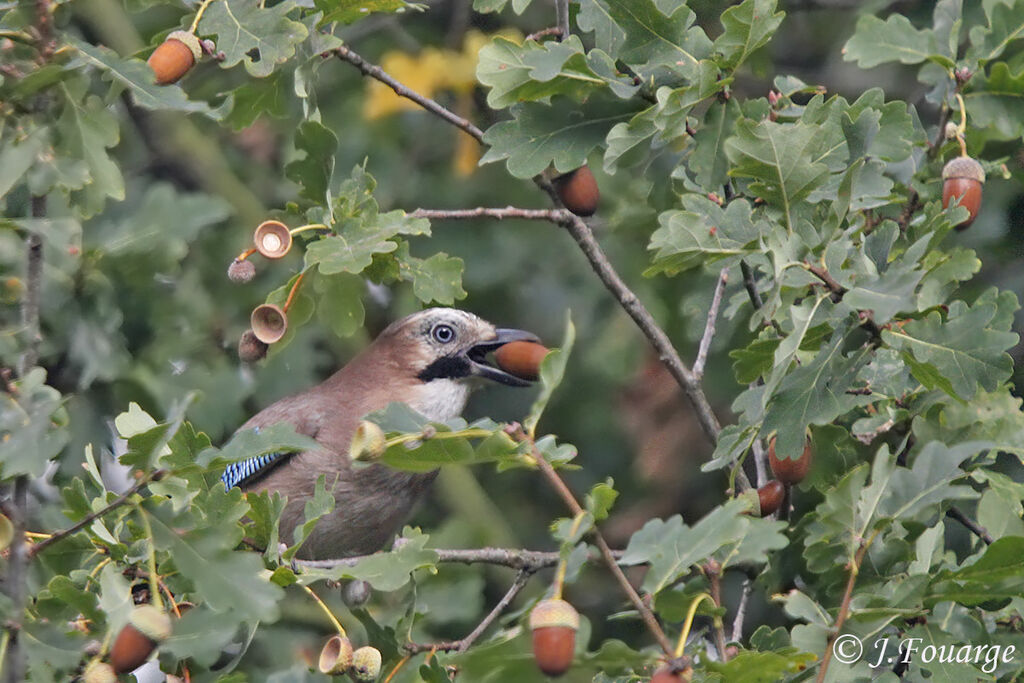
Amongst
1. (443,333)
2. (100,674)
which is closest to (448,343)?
(443,333)

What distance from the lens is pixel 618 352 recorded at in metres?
5.32

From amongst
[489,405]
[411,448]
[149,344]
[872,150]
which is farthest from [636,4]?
[489,405]

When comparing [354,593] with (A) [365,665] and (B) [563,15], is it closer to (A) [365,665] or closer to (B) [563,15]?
(A) [365,665]

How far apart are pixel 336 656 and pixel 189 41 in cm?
132

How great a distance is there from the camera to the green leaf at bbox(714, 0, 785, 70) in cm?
304

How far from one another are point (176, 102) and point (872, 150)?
1449 millimetres

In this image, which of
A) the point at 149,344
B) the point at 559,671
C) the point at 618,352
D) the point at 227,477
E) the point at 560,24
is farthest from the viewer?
the point at 618,352

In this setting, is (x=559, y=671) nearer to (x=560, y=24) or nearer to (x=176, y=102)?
(x=176, y=102)

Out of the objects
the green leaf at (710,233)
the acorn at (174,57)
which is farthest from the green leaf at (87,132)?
the green leaf at (710,233)

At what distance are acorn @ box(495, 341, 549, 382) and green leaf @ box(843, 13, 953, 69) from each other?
50.5 inches

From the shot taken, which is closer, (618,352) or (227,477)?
(227,477)

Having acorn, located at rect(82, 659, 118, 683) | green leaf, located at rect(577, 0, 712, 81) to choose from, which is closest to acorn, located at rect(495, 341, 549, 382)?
green leaf, located at rect(577, 0, 712, 81)

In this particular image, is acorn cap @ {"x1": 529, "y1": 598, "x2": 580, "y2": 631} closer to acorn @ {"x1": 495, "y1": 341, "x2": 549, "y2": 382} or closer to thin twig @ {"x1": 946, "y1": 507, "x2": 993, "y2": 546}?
thin twig @ {"x1": 946, "y1": 507, "x2": 993, "y2": 546}

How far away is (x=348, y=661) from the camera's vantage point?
2922 mm
